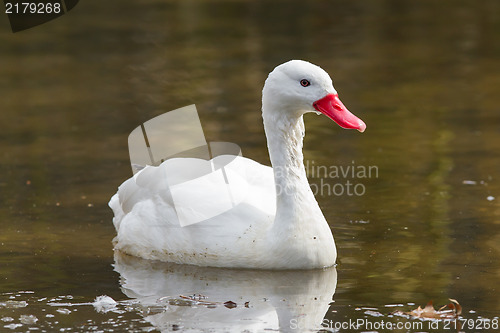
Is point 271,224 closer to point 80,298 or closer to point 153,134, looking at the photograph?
point 80,298

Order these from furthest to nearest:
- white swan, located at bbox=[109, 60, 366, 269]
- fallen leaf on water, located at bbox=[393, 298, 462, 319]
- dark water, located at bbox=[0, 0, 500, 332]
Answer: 1. white swan, located at bbox=[109, 60, 366, 269]
2. dark water, located at bbox=[0, 0, 500, 332]
3. fallen leaf on water, located at bbox=[393, 298, 462, 319]

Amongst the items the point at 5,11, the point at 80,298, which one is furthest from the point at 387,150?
the point at 5,11

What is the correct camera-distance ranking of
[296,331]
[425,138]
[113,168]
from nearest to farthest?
1. [296,331]
2. [113,168]
3. [425,138]

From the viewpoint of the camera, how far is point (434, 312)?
6.96m

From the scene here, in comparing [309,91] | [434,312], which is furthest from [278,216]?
[434,312]

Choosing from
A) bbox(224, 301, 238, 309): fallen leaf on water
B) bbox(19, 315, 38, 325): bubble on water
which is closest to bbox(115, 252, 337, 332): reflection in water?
bbox(224, 301, 238, 309): fallen leaf on water

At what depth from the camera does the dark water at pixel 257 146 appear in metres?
7.48

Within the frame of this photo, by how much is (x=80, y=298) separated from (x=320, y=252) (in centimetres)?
190

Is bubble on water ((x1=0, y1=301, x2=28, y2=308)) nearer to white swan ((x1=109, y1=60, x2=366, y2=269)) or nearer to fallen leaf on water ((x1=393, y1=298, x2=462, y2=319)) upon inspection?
white swan ((x1=109, y1=60, x2=366, y2=269))

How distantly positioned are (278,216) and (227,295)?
85 centimetres

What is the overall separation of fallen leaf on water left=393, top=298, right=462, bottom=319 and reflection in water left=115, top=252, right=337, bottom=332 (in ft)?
2.07

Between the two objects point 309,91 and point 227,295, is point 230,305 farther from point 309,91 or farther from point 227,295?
point 309,91

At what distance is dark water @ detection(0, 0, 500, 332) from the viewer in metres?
7.48

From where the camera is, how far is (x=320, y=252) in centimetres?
805
